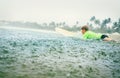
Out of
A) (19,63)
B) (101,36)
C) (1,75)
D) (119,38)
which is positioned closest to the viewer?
(1,75)

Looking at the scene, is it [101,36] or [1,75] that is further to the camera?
[101,36]

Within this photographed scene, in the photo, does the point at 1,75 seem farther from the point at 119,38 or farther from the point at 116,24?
the point at 116,24

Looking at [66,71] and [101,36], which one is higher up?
[101,36]

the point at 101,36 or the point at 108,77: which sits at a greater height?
the point at 101,36

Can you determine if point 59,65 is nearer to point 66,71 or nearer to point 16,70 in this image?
point 66,71

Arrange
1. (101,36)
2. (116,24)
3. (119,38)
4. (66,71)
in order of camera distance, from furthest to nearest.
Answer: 1. (116,24)
2. (119,38)
3. (101,36)
4. (66,71)

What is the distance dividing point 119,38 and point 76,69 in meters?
36.7

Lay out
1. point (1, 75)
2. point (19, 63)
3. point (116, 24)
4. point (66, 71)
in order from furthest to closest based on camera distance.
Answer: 1. point (116, 24)
2. point (19, 63)
3. point (66, 71)
4. point (1, 75)

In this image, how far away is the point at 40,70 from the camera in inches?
430

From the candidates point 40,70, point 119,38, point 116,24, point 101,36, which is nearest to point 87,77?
point 40,70

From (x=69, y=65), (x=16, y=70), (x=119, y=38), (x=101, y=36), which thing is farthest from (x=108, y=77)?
(x=119, y=38)

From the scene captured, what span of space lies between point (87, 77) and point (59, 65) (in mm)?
2550

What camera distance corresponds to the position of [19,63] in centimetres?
1221

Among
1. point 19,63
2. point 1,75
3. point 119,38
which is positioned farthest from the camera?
point 119,38
